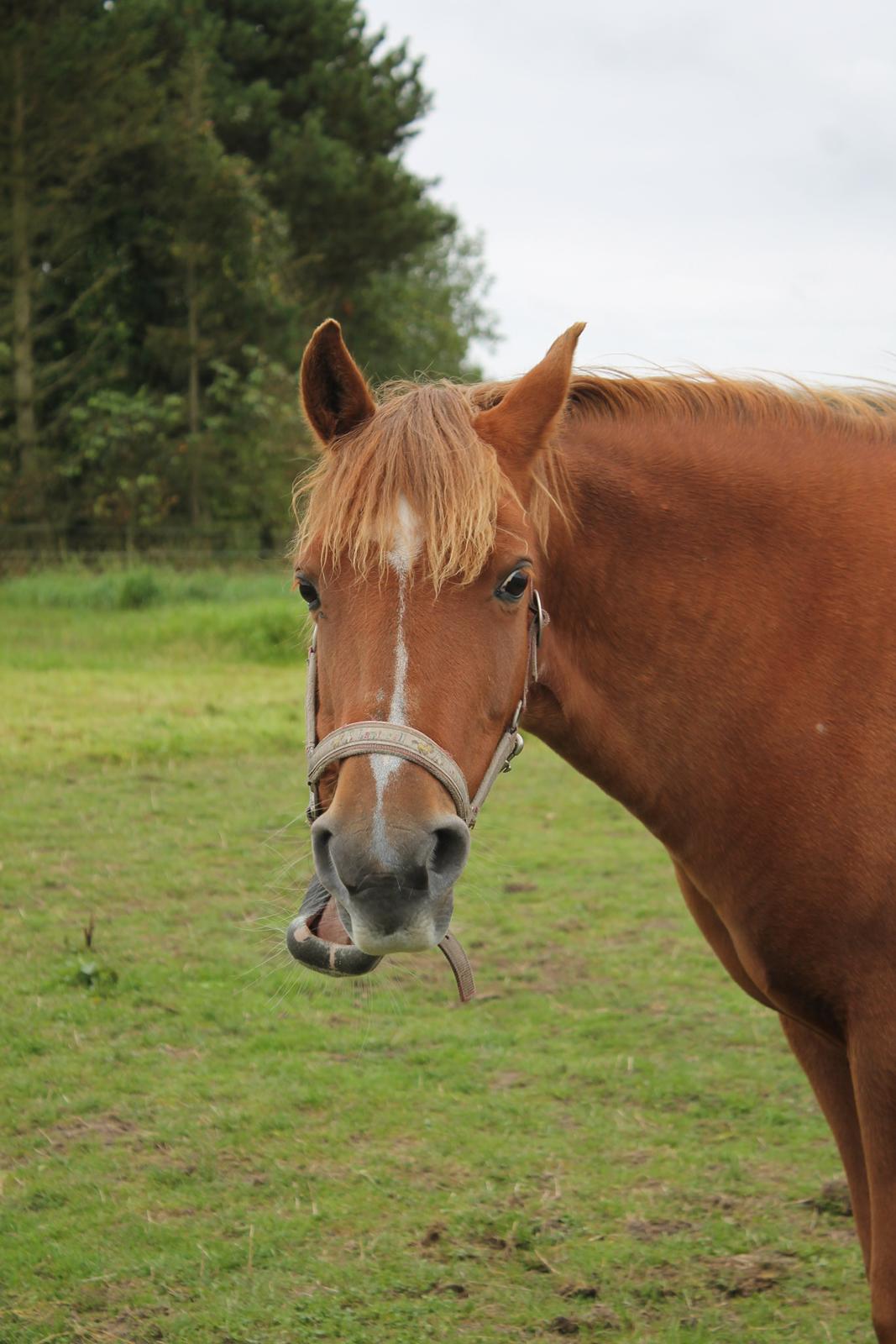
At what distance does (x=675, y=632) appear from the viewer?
8.32 feet

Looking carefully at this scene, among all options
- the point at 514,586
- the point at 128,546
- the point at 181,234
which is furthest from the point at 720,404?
the point at 181,234

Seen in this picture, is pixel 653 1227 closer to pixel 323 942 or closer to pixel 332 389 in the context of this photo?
pixel 323 942

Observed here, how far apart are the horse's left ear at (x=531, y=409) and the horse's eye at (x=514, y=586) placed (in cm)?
25

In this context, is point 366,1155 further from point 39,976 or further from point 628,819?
point 628,819

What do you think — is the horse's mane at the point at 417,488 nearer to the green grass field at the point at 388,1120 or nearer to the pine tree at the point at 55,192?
the green grass field at the point at 388,1120

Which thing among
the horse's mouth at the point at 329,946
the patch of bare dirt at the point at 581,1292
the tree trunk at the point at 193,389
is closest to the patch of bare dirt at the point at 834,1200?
the patch of bare dirt at the point at 581,1292

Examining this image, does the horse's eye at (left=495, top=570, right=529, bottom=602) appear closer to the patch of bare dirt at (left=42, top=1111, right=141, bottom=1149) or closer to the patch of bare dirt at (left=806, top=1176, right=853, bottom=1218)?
the patch of bare dirt at (left=806, top=1176, right=853, bottom=1218)

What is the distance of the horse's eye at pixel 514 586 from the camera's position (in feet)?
7.23

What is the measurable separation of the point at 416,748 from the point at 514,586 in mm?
414

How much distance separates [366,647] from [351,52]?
25455 mm

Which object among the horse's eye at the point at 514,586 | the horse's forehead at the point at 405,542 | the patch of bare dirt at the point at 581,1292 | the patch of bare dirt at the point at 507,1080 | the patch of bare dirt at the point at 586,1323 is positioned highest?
the horse's forehead at the point at 405,542

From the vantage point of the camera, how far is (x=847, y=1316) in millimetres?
3082

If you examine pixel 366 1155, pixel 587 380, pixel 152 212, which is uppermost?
pixel 152 212

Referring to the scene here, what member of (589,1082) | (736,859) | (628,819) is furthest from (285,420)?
(736,859)
